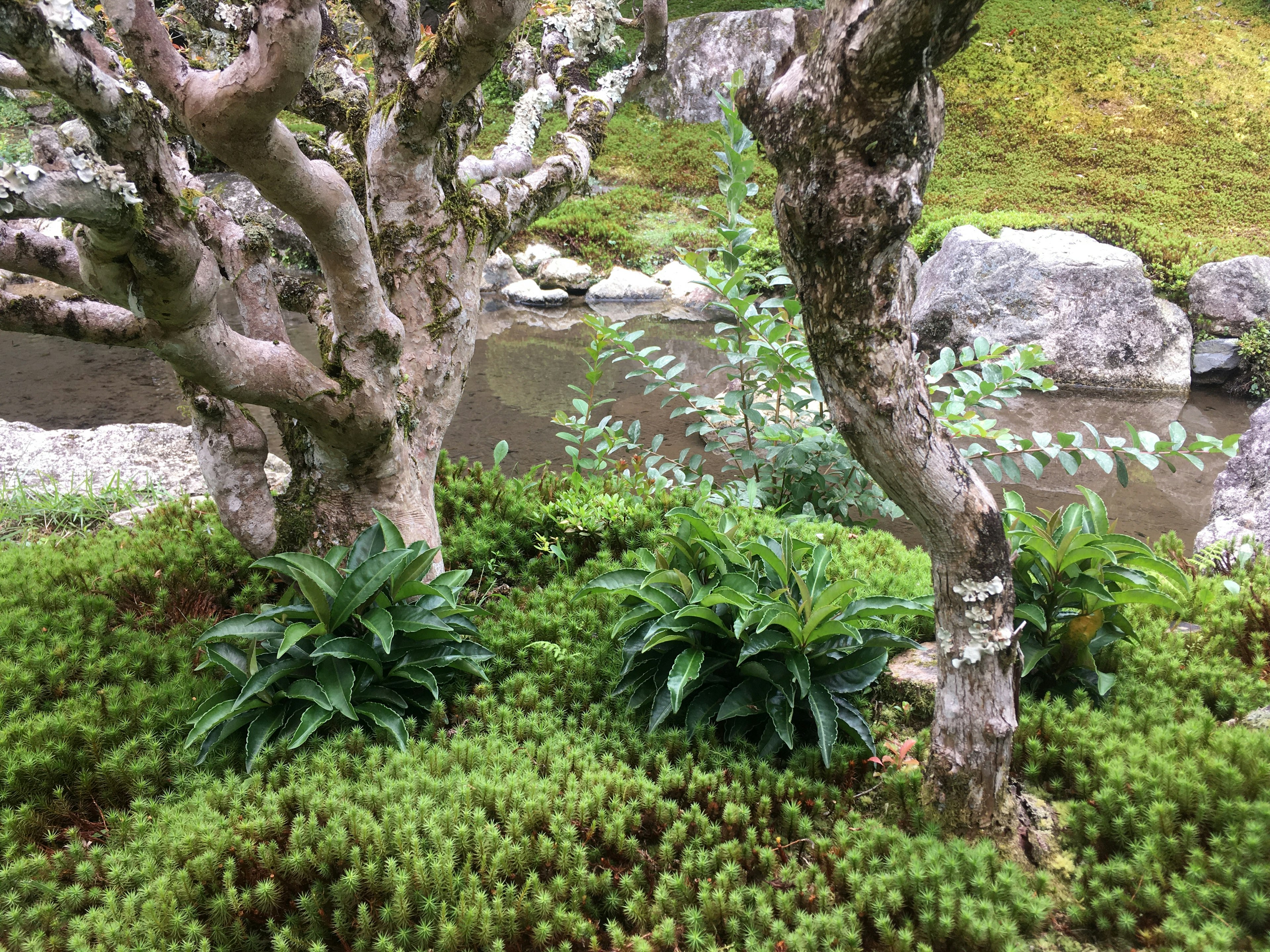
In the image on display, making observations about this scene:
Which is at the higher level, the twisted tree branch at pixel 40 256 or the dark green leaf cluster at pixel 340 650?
the twisted tree branch at pixel 40 256

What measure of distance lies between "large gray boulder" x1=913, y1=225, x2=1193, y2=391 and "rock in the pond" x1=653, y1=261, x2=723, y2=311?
3732 millimetres

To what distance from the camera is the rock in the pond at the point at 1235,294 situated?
9.12m

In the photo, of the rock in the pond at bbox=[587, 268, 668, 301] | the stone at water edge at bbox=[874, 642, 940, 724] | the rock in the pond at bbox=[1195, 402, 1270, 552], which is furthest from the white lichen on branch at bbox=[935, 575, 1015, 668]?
the rock in the pond at bbox=[587, 268, 668, 301]

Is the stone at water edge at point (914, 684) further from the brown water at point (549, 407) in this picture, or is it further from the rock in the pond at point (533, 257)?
the rock in the pond at point (533, 257)

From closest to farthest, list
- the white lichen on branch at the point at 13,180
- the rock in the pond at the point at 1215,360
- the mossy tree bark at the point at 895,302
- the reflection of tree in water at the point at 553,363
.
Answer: the mossy tree bark at the point at 895,302
the white lichen on branch at the point at 13,180
the reflection of tree in water at the point at 553,363
the rock in the pond at the point at 1215,360

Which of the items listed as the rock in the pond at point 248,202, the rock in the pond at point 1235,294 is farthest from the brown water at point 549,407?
the rock in the pond at point 248,202

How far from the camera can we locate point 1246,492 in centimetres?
456

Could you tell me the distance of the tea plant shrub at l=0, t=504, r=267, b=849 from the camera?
2.24 metres

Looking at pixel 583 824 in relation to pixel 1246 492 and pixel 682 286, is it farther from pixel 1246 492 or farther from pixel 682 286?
pixel 682 286

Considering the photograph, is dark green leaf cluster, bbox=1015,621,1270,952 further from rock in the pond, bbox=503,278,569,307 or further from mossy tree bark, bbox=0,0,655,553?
rock in the pond, bbox=503,278,569,307

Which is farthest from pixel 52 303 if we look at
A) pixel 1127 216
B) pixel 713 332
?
pixel 1127 216

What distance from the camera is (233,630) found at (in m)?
2.51

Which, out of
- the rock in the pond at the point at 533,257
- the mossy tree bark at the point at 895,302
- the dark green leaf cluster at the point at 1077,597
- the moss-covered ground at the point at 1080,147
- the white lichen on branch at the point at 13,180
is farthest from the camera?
the rock in the pond at the point at 533,257

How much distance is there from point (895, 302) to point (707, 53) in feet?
64.9
